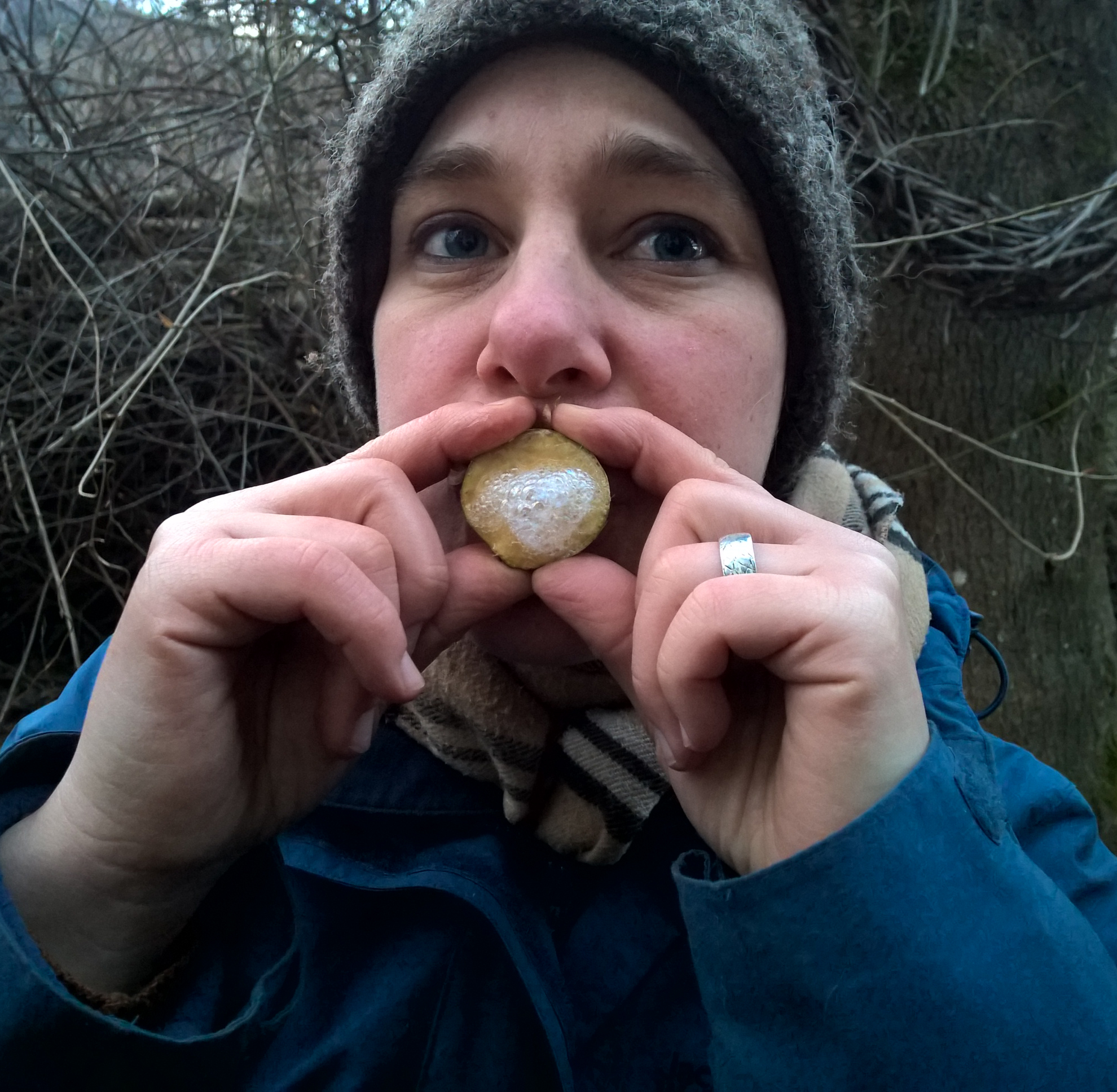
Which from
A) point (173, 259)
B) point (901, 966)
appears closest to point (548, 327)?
point (901, 966)

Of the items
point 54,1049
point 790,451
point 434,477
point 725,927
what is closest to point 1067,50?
point 790,451

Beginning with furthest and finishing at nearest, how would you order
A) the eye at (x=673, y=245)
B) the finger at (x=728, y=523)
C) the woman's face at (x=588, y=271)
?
1. the eye at (x=673, y=245)
2. the woman's face at (x=588, y=271)
3. the finger at (x=728, y=523)

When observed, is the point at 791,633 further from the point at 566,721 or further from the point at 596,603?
the point at 566,721

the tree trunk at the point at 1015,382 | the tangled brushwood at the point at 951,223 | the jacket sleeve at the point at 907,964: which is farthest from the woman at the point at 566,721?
the tree trunk at the point at 1015,382

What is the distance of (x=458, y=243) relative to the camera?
123 centimetres

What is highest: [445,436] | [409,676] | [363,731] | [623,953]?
[445,436]

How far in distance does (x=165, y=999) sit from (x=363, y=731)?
49 cm

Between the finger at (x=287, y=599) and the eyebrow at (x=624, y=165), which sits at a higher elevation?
the eyebrow at (x=624, y=165)

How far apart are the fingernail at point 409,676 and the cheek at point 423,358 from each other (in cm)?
44

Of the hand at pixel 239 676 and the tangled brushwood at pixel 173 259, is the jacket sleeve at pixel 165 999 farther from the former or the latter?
the tangled brushwood at pixel 173 259

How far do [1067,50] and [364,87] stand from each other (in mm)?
2197

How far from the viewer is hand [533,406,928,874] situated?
81 cm

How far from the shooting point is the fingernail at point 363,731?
3.17ft

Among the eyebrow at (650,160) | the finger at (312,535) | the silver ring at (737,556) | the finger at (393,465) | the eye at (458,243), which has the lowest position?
the silver ring at (737,556)
